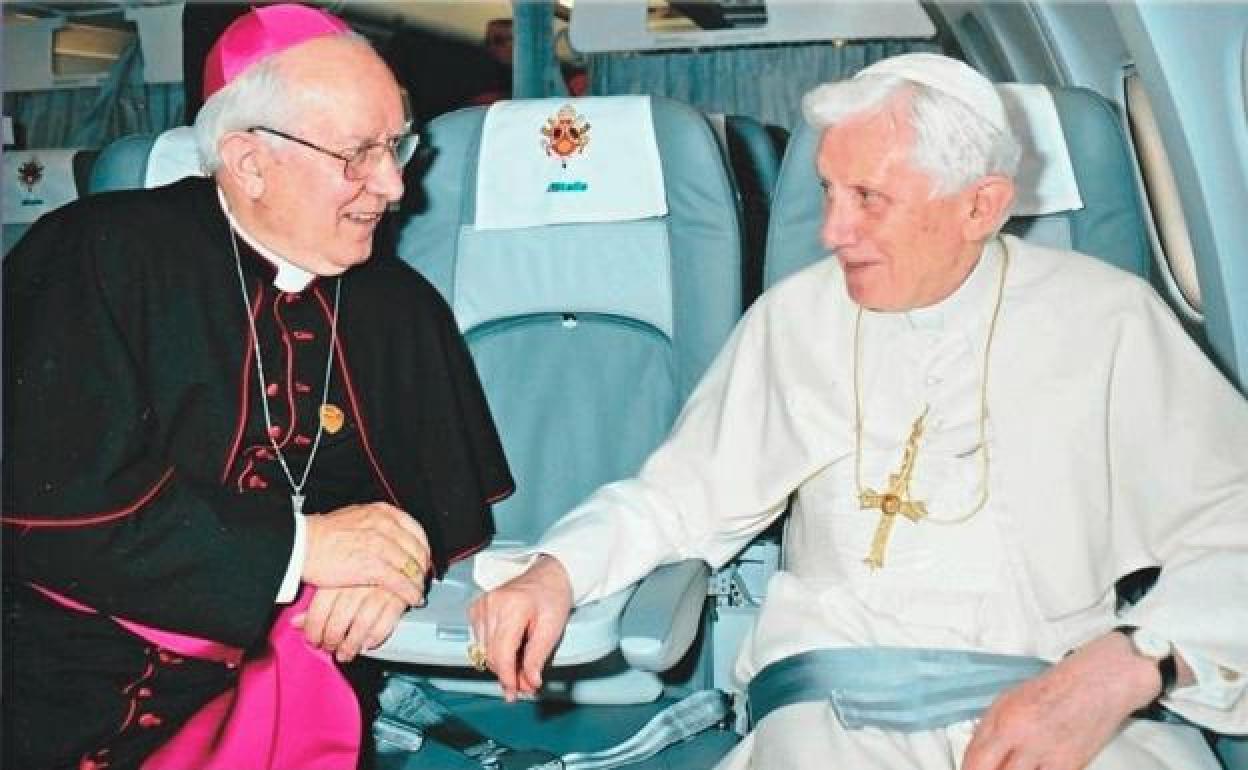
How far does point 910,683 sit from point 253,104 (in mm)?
1332

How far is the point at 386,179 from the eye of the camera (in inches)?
78.3

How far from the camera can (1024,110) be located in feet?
7.83

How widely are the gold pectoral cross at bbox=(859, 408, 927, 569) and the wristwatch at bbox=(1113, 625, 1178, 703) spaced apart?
1.19 feet

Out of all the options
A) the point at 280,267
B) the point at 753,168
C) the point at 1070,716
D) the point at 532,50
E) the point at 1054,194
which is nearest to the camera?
the point at 1070,716

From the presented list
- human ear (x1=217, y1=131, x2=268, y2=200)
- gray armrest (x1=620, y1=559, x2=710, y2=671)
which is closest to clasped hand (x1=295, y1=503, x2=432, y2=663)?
gray armrest (x1=620, y1=559, x2=710, y2=671)

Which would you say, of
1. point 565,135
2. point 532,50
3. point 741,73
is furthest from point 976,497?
point 741,73

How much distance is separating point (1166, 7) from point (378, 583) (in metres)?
2.04

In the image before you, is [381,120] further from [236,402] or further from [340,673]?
[340,673]

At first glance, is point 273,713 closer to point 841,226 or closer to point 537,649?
point 537,649

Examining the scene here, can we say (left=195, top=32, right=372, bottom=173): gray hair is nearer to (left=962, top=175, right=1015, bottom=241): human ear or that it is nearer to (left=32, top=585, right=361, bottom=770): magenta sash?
Answer: (left=32, top=585, right=361, bottom=770): magenta sash

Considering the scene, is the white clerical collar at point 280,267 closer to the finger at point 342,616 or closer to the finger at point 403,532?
the finger at point 403,532

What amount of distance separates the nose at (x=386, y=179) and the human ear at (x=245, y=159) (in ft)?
0.57

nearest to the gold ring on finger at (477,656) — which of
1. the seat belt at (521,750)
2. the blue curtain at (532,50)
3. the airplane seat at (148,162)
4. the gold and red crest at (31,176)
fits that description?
the seat belt at (521,750)

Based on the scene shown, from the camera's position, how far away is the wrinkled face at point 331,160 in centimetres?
194
